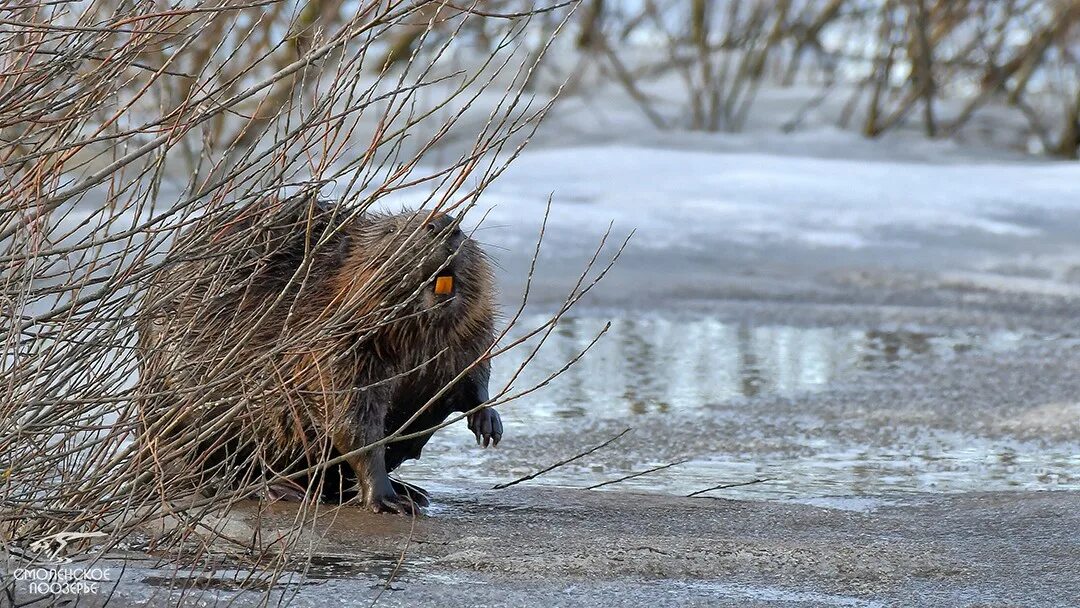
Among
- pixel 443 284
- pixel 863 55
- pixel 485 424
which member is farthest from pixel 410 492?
pixel 863 55

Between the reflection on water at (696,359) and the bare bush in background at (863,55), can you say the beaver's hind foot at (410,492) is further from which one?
the bare bush in background at (863,55)

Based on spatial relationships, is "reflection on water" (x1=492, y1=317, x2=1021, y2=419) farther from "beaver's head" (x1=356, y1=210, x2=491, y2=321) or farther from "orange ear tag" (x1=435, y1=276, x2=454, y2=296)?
"orange ear tag" (x1=435, y1=276, x2=454, y2=296)

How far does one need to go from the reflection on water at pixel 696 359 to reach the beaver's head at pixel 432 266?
121 centimetres

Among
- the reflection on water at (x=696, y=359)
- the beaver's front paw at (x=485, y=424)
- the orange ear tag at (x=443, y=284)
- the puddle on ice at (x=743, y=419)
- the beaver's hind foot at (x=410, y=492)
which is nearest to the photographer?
the orange ear tag at (x=443, y=284)

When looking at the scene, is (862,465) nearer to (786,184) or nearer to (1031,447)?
(1031,447)

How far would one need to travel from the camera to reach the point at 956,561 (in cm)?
339

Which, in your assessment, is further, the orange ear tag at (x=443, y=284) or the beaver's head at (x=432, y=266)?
the orange ear tag at (x=443, y=284)

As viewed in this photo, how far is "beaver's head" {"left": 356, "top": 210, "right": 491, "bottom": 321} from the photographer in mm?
3506

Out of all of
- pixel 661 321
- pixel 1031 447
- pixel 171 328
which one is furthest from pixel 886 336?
pixel 171 328

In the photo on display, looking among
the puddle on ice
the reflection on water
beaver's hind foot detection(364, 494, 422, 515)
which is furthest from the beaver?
the reflection on water

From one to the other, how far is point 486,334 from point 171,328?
3.47 ft

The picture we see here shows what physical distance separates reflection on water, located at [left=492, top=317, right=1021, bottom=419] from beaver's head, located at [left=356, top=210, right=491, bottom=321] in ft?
3.97

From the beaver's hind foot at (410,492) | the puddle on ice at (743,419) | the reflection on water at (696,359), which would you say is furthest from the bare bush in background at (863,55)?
the beaver's hind foot at (410,492)

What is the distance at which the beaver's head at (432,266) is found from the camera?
3506mm
